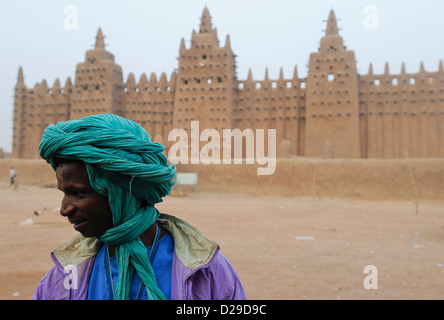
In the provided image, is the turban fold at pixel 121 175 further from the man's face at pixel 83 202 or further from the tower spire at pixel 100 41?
the tower spire at pixel 100 41

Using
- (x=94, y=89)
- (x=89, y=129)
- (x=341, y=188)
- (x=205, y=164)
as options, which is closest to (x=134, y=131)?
(x=89, y=129)

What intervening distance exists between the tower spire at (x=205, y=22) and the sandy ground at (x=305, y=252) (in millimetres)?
26595

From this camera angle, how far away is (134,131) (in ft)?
5.23

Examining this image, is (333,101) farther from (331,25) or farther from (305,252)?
(305,252)

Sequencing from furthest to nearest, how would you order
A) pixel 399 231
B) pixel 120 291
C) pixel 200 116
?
pixel 200 116, pixel 399 231, pixel 120 291

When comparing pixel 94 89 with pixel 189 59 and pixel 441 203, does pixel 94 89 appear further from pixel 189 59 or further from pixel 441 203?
pixel 441 203

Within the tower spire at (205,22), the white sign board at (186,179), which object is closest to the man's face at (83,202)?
the white sign board at (186,179)

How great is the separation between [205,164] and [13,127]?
2490cm

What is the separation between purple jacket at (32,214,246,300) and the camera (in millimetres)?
1447

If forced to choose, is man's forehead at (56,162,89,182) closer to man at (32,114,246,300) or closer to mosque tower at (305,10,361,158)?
man at (32,114,246,300)

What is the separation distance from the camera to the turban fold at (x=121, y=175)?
146 cm

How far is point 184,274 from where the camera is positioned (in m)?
1.43

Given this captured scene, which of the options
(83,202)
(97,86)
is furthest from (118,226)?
(97,86)

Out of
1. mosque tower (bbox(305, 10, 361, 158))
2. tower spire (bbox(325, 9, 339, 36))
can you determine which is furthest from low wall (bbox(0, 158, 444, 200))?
tower spire (bbox(325, 9, 339, 36))
